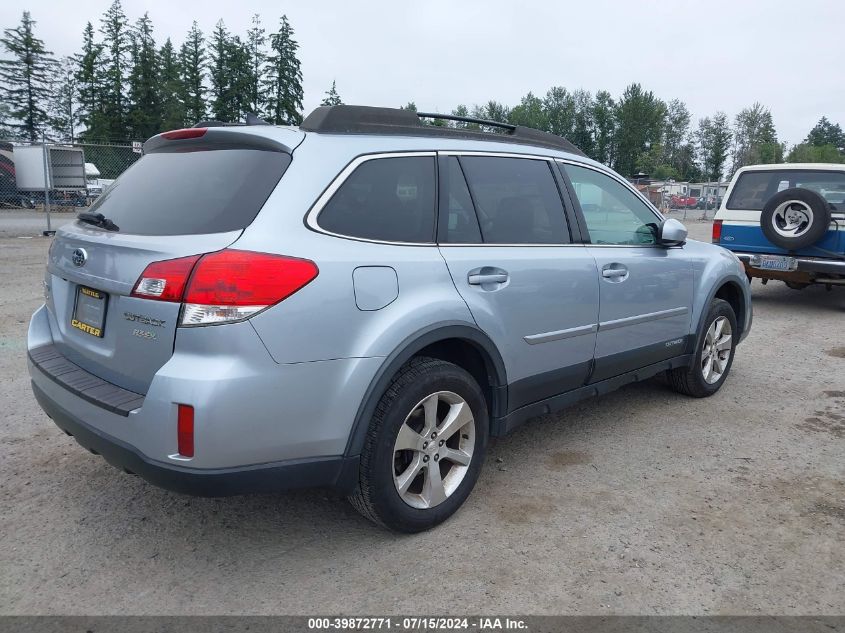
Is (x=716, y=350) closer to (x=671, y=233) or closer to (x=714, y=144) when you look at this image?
(x=671, y=233)

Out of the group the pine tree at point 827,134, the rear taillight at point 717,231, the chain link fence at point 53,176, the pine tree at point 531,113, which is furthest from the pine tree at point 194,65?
the pine tree at point 827,134

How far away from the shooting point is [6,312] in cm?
709

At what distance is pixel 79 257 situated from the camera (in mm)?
2752

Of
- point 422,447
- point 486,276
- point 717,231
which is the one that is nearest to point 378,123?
point 486,276

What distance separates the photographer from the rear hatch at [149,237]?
7.92 feet

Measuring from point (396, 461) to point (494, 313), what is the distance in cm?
81

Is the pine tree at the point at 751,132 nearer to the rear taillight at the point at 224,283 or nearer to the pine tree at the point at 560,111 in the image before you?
the pine tree at the point at 560,111

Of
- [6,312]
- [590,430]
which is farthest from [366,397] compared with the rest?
[6,312]

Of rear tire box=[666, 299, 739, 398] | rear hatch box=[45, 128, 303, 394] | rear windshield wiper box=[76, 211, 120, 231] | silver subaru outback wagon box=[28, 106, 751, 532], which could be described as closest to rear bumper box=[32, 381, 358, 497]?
silver subaru outback wagon box=[28, 106, 751, 532]

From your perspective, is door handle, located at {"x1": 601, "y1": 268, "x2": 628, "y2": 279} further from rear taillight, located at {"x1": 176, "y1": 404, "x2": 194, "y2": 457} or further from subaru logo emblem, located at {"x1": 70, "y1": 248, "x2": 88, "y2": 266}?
subaru logo emblem, located at {"x1": 70, "y1": 248, "x2": 88, "y2": 266}

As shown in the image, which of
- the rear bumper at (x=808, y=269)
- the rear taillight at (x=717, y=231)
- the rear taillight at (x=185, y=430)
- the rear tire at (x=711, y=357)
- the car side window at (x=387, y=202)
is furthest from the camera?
the rear taillight at (x=717, y=231)

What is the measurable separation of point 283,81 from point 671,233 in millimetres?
69694

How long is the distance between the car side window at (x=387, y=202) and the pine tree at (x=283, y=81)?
222 feet

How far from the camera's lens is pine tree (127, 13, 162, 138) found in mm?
65812
